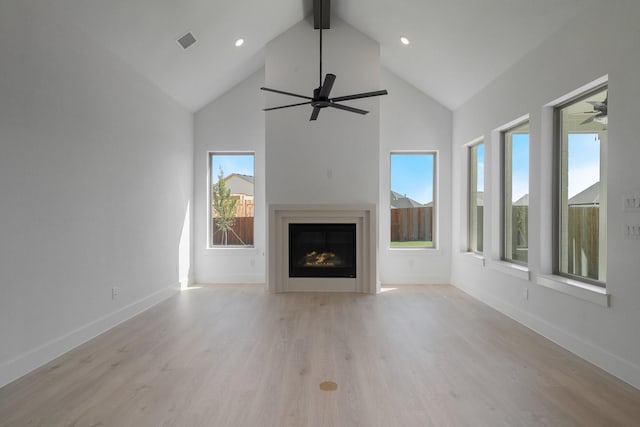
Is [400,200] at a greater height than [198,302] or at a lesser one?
greater

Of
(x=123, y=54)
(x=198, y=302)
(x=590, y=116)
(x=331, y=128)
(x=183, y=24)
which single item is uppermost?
(x=183, y=24)

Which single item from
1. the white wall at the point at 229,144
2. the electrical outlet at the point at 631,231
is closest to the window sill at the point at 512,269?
the electrical outlet at the point at 631,231

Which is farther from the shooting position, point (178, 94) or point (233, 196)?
point (233, 196)

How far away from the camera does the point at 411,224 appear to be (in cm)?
673

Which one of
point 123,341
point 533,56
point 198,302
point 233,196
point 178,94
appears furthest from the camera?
point 233,196

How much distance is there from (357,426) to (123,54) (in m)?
4.11

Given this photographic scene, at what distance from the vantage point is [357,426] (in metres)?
2.16

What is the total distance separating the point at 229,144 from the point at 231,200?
93 centimetres

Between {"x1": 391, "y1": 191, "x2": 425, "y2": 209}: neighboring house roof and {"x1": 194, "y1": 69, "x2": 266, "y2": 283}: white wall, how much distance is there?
86.3 inches

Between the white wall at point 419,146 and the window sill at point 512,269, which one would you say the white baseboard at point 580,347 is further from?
the white wall at point 419,146

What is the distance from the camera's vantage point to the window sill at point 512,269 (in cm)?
419

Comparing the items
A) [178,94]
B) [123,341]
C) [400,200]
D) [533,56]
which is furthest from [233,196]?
[533,56]

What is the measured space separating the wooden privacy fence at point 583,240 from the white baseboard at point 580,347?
0.56 metres

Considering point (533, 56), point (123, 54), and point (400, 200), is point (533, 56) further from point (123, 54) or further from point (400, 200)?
point (123, 54)
